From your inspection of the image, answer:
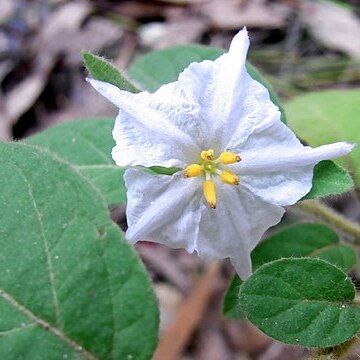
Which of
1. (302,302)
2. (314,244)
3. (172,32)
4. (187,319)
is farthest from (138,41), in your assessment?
(302,302)

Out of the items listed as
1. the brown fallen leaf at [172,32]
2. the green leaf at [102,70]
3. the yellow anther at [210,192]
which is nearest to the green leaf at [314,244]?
the yellow anther at [210,192]

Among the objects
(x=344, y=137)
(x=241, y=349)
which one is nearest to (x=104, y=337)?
(x=344, y=137)

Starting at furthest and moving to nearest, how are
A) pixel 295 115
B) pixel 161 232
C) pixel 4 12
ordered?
pixel 4 12 → pixel 295 115 → pixel 161 232

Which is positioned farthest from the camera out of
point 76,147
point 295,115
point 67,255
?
point 295,115

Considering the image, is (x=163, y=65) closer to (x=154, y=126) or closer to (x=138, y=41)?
(x=154, y=126)

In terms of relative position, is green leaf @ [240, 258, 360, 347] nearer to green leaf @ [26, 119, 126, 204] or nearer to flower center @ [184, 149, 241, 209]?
flower center @ [184, 149, 241, 209]

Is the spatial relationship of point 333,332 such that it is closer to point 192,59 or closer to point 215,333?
point 192,59

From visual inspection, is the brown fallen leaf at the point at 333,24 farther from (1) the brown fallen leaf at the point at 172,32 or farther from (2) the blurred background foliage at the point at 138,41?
(1) the brown fallen leaf at the point at 172,32

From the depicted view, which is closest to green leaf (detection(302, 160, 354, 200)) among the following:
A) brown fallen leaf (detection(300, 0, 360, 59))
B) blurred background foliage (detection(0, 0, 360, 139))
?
blurred background foliage (detection(0, 0, 360, 139))
